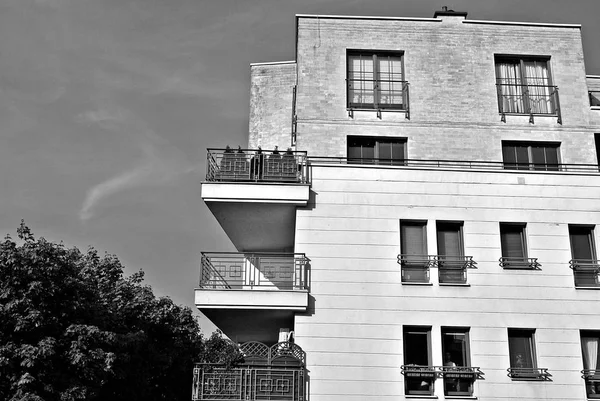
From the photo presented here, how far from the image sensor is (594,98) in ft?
88.4

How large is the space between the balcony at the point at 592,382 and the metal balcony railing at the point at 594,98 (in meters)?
9.62

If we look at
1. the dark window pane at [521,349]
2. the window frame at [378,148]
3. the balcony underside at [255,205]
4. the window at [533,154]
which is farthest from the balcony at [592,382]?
the balcony underside at [255,205]

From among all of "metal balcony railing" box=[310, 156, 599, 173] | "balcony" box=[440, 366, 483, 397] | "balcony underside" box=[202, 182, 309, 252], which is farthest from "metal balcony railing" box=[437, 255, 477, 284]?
"balcony underside" box=[202, 182, 309, 252]

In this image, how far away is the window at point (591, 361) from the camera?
2011 centimetres

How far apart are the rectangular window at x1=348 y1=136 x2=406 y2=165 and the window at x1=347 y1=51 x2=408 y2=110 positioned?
103 cm

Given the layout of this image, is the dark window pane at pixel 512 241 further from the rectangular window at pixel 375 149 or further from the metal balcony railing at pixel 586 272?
the rectangular window at pixel 375 149

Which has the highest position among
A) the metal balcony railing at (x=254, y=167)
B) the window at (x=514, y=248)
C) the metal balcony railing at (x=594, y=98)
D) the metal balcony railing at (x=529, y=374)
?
Answer: the metal balcony railing at (x=594, y=98)

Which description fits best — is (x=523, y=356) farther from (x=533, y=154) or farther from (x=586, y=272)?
(x=533, y=154)

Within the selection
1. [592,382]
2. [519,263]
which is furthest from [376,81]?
[592,382]

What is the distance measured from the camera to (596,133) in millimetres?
23922

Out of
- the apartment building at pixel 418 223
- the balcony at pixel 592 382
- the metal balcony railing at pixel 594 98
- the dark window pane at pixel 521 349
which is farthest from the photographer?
the metal balcony railing at pixel 594 98

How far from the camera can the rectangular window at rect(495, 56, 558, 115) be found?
24094mm

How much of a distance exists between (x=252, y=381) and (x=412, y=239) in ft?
19.6

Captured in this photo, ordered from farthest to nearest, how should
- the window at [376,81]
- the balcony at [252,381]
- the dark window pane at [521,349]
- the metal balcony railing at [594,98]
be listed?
the metal balcony railing at [594,98] → the window at [376,81] → the dark window pane at [521,349] → the balcony at [252,381]
